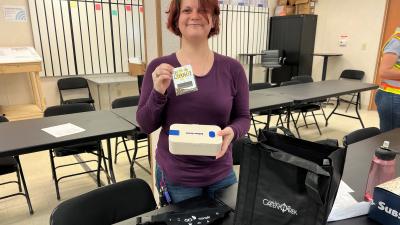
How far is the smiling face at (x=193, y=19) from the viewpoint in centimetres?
113

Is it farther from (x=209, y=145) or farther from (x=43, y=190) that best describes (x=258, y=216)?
(x=43, y=190)

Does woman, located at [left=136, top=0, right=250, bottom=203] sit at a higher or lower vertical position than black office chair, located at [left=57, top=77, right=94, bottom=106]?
higher

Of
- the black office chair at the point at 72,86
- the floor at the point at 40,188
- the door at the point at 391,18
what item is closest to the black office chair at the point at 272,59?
the door at the point at 391,18

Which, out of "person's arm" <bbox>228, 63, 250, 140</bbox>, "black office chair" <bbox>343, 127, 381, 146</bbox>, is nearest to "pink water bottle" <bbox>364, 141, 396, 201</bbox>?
"person's arm" <bbox>228, 63, 250, 140</bbox>

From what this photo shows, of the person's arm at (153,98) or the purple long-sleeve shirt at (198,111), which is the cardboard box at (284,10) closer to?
the purple long-sleeve shirt at (198,111)

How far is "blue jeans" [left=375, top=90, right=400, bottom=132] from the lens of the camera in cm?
215

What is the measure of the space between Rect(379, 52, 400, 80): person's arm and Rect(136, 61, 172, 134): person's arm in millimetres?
1703

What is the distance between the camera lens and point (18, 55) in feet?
13.5

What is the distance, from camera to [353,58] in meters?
6.12

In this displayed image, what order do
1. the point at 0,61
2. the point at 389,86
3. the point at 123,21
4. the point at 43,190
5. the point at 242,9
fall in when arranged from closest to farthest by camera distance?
the point at 389,86, the point at 43,190, the point at 0,61, the point at 123,21, the point at 242,9

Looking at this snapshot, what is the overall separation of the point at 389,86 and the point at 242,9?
4.57m

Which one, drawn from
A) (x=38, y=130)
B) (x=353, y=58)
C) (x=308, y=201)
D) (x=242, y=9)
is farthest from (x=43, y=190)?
(x=353, y=58)

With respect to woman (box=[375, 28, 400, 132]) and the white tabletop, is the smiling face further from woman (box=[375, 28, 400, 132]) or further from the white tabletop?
the white tabletop

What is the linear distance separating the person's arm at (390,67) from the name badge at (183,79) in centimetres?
162
